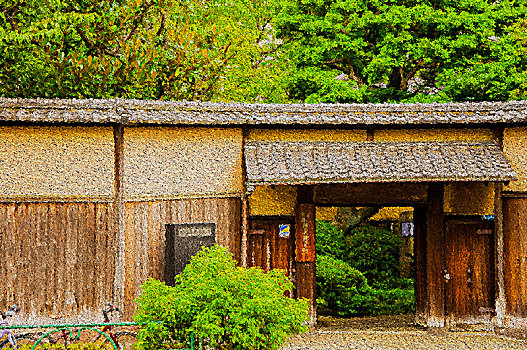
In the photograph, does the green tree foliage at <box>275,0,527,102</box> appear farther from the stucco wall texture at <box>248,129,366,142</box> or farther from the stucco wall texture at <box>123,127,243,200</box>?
the stucco wall texture at <box>123,127,243,200</box>

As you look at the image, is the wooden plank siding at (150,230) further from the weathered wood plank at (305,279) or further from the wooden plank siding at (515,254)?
the wooden plank siding at (515,254)

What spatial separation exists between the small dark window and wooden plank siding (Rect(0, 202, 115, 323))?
986 mm

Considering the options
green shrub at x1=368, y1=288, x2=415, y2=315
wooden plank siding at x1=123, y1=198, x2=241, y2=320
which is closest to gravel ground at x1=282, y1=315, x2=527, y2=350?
wooden plank siding at x1=123, y1=198, x2=241, y2=320

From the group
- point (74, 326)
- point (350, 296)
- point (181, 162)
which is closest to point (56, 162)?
point (181, 162)

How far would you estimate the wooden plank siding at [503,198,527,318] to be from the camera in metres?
11.9

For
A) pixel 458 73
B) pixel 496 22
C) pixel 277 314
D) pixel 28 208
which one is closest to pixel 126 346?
pixel 28 208

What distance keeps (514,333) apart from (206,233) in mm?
6566

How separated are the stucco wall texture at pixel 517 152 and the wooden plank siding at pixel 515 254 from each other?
12.1 inches

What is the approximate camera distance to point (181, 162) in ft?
36.3

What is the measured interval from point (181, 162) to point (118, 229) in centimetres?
172

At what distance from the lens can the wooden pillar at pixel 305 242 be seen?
12148 millimetres

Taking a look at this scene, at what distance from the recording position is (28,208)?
9906 millimetres

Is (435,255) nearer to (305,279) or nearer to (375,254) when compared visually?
(305,279)

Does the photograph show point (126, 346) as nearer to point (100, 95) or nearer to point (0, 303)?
point (0, 303)
